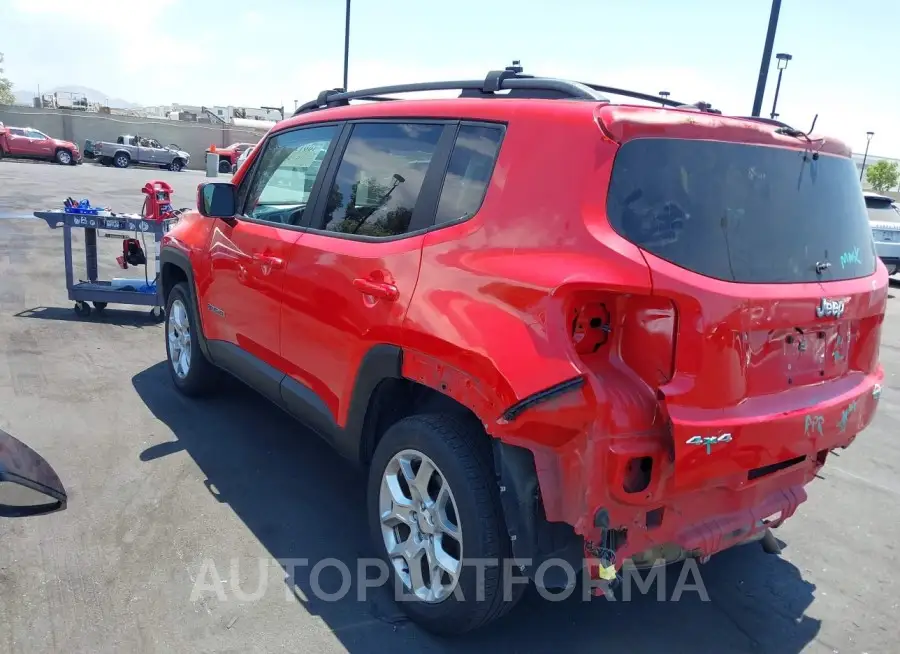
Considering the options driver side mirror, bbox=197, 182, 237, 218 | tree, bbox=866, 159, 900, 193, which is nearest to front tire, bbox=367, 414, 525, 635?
driver side mirror, bbox=197, 182, 237, 218

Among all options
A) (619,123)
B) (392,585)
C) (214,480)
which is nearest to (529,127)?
(619,123)

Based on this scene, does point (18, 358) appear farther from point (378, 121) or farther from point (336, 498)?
point (378, 121)

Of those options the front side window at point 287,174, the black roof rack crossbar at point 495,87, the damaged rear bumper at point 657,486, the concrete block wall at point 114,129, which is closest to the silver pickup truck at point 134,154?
the concrete block wall at point 114,129

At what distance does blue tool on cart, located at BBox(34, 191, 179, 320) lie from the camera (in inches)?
267

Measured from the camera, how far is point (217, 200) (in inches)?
168

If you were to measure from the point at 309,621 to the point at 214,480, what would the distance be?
1.36m

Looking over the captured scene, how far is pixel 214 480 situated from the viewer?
3996 millimetres

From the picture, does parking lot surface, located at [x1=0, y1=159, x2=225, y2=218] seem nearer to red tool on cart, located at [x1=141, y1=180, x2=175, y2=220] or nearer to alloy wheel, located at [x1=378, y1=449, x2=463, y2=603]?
red tool on cart, located at [x1=141, y1=180, x2=175, y2=220]

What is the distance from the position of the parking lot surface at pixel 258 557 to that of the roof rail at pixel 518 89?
6.97ft

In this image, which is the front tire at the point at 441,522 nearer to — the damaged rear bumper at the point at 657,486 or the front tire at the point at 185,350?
the damaged rear bumper at the point at 657,486

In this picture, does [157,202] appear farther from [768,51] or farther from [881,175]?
[881,175]

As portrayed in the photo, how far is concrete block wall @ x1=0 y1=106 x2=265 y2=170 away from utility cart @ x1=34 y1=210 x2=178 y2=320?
39.6 metres

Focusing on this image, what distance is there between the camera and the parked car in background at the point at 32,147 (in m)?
33.0

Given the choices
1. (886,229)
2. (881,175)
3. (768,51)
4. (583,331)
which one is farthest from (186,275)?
(881,175)
